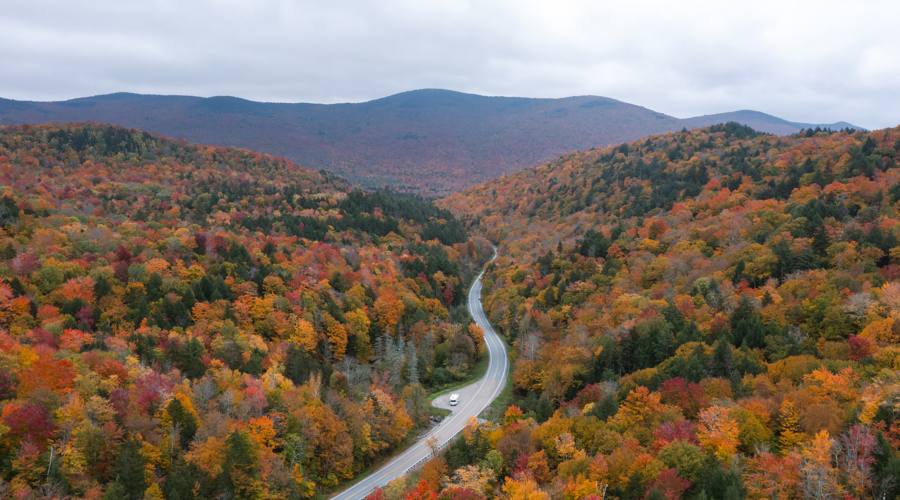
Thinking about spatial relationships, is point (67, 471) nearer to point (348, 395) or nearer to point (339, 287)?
point (348, 395)

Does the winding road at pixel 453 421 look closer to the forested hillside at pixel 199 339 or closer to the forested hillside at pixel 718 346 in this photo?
the forested hillside at pixel 199 339

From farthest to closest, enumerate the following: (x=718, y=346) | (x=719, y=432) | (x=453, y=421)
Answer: (x=453, y=421)
(x=718, y=346)
(x=719, y=432)

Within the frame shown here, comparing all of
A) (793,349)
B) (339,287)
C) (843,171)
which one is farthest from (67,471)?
(843,171)

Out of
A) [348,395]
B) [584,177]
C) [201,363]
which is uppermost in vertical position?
[584,177]

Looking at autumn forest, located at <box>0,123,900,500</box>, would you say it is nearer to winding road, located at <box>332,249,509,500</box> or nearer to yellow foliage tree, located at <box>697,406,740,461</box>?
yellow foliage tree, located at <box>697,406,740,461</box>

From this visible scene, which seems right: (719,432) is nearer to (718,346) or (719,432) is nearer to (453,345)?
(718,346)

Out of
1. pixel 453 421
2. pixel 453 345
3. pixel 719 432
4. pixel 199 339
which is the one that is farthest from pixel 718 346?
pixel 199 339
